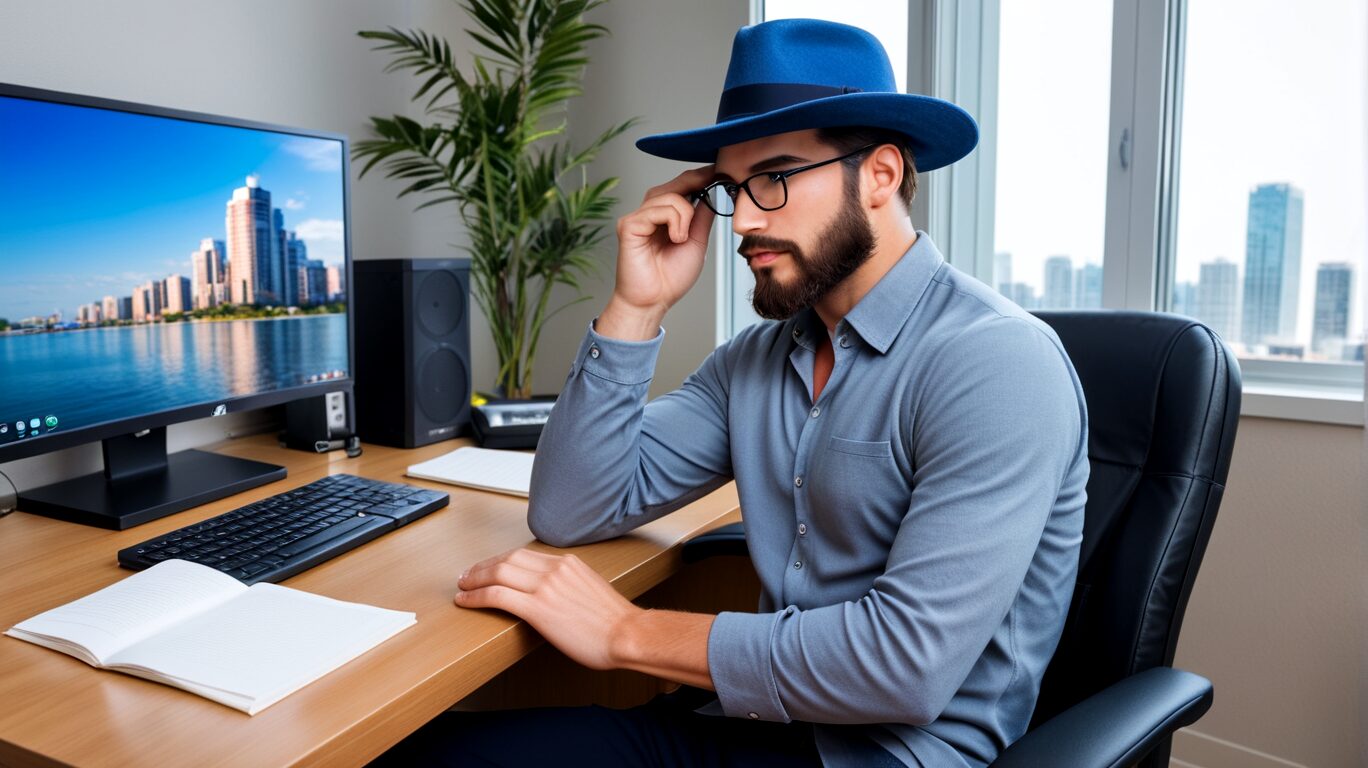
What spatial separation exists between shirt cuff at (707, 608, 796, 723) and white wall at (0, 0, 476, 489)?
1.15 metres

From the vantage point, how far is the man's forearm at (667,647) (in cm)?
96

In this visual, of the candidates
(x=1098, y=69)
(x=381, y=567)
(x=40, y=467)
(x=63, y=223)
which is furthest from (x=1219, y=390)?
(x=40, y=467)

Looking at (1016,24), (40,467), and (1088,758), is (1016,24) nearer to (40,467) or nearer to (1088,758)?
(1088,758)

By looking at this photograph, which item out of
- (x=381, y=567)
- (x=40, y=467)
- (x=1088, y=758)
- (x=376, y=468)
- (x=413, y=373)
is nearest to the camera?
(x=1088, y=758)

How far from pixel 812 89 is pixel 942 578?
0.58m

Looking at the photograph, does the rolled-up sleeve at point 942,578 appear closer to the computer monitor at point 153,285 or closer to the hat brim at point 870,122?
the hat brim at point 870,122

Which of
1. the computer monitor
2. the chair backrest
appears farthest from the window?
the computer monitor

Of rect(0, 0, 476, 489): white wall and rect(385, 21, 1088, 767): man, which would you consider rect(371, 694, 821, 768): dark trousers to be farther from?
rect(0, 0, 476, 489): white wall

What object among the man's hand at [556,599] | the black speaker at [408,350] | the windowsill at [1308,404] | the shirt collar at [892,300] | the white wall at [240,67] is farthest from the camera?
the black speaker at [408,350]

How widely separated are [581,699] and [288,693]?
1.07 m

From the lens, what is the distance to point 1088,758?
0.76 meters

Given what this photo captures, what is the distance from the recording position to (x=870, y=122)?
→ 109 cm

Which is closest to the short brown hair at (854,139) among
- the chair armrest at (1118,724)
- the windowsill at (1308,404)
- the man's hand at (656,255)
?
the man's hand at (656,255)

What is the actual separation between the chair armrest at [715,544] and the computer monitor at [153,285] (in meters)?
0.69
